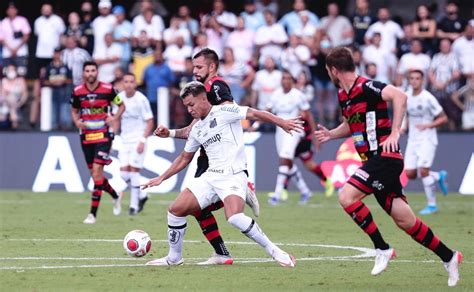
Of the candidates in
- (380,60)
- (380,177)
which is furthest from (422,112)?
(380,177)

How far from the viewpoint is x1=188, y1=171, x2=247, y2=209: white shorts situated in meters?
12.2

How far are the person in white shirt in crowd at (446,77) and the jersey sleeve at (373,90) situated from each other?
13231 mm

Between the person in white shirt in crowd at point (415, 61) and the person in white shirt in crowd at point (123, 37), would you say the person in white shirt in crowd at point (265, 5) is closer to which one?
the person in white shirt in crowd at point (123, 37)

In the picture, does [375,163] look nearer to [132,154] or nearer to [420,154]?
[420,154]

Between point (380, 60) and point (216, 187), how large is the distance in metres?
A: 14.0

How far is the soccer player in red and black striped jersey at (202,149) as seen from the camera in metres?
12.6

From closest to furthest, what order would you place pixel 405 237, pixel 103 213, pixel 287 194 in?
pixel 405 237 → pixel 103 213 → pixel 287 194

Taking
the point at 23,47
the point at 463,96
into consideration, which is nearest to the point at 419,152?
the point at 463,96

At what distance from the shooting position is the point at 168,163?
966 inches

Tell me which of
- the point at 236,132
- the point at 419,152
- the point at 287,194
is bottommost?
the point at 287,194

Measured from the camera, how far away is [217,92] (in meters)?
12.7

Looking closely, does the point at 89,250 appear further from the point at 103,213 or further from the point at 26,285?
the point at 103,213

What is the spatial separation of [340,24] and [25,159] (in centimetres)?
786

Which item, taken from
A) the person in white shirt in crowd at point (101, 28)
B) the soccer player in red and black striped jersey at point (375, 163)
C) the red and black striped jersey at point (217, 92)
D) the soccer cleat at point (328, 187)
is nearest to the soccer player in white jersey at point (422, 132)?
the soccer cleat at point (328, 187)
